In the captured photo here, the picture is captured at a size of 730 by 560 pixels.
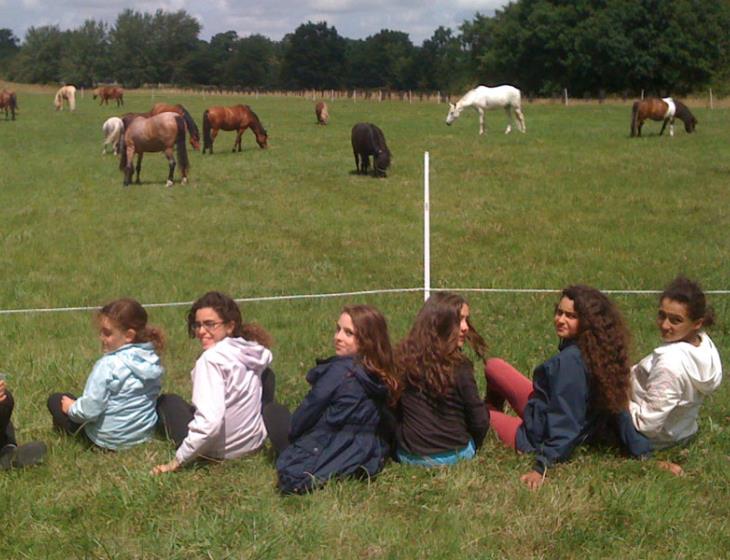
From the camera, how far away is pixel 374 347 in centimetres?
449

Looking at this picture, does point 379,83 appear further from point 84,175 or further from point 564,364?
point 564,364

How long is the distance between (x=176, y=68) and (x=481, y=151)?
108 meters

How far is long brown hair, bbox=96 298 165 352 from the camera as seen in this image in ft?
16.0

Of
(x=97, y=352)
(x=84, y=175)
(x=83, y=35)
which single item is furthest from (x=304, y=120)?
(x=83, y=35)

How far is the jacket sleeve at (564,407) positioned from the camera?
4574 mm

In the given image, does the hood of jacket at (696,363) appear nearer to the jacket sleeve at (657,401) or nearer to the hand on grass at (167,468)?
the jacket sleeve at (657,401)

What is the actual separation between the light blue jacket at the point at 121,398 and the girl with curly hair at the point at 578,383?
2.05m

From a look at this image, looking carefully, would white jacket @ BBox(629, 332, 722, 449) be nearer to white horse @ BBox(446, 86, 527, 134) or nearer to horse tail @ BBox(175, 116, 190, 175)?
horse tail @ BBox(175, 116, 190, 175)

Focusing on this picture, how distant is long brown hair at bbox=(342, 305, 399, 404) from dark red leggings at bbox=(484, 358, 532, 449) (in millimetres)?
842

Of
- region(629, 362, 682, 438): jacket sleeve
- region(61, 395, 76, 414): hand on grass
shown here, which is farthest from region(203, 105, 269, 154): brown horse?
region(629, 362, 682, 438): jacket sleeve

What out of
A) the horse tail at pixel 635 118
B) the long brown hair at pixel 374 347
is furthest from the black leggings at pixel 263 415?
the horse tail at pixel 635 118

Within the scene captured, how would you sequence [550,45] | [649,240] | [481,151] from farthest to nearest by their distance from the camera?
[550,45] → [481,151] → [649,240]

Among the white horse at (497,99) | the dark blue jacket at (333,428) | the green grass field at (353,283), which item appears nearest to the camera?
the green grass field at (353,283)

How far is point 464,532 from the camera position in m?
4.00
